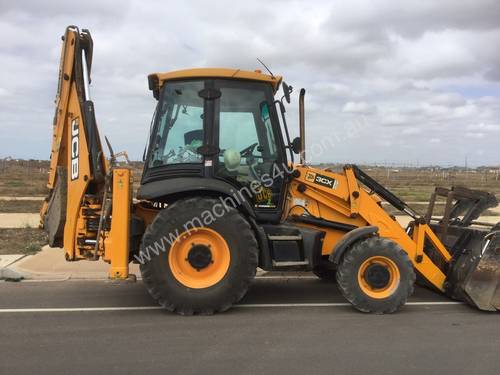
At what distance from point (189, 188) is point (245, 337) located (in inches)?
69.6

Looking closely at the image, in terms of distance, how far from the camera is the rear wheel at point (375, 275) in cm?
570

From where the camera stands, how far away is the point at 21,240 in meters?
10.0

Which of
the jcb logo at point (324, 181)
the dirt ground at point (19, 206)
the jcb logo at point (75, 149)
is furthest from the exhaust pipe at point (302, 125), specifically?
the dirt ground at point (19, 206)

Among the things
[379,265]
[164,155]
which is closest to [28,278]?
[164,155]

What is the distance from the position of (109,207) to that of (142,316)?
4.34 feet

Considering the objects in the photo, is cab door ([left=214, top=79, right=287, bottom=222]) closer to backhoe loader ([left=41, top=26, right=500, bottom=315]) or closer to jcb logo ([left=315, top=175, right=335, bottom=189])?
backhoe loader ([left=41, top=26, right=500, bottom=315])

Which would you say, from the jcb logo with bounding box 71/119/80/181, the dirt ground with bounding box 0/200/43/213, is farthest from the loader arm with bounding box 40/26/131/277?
the dirt ground with bounding box 0/200/43/213

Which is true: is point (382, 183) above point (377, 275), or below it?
above

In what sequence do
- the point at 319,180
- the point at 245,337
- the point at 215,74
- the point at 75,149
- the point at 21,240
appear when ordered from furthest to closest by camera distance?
the point at 21,240 → the point at 319,180 → the point at 75,149 → the point at 215,74 → the point at 245,337

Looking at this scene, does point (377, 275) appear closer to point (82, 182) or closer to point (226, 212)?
point (226, 212)

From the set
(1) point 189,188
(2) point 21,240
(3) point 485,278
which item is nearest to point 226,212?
(1) point 189,188

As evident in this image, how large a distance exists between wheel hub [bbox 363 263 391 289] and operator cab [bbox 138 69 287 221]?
5.05 feet

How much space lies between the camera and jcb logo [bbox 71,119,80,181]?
19.6ft

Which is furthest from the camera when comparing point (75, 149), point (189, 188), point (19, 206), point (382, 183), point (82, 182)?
point (382, 183)
